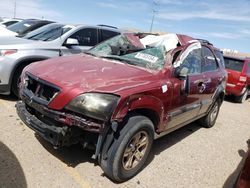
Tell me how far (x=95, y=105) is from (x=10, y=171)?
138 centimetres

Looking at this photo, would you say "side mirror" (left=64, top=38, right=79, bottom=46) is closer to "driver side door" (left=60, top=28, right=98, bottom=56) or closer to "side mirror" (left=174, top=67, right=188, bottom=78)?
"driver side door" (left=60, top=28, right=98, bottom=56)

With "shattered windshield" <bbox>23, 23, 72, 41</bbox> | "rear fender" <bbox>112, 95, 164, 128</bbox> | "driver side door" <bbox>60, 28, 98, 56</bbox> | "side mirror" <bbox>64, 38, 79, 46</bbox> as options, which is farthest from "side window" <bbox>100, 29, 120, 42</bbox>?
"rear fender" <bbox>112, 95, 164, 128</bbox>

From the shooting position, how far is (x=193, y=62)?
4.68m

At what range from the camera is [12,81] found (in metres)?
5.64

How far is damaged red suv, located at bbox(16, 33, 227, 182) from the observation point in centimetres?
304

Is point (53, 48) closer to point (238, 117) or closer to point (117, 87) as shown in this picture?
point (117, 87)

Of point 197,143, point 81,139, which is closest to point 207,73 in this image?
point 197,143

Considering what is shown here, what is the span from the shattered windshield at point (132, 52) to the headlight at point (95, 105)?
3.84 ft

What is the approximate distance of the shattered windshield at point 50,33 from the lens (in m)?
6.48

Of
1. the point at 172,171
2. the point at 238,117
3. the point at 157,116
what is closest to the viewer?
the point at 157,116

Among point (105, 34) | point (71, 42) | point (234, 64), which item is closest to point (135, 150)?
point (71, 42)

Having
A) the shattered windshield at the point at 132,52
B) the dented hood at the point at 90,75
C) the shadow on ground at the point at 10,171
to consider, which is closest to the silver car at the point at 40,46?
the shattered windshield at the point at 132,52

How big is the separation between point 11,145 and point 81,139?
1.28m

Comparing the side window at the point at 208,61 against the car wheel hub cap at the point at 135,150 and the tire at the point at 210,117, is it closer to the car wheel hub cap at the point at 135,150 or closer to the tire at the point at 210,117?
the tire at the point at 210,117
